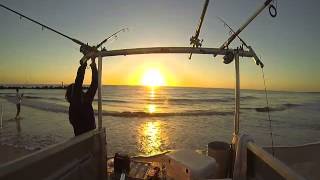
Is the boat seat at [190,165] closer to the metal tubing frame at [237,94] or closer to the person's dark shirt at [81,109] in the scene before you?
the metal tubing frame at [237,94]

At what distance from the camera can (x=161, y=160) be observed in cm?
695

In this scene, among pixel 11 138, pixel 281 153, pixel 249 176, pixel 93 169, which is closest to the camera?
pixel 249 176

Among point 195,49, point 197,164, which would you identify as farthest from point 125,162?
point 195,49

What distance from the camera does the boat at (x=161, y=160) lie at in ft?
9.28

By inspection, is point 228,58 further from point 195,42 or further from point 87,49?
point 87,49

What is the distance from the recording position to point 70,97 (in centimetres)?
539

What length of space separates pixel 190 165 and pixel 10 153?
1028 centimetres

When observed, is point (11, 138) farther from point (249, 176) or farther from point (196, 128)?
point (249, 176)

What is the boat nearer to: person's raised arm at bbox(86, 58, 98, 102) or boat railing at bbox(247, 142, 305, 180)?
boat railing at bbox(247, 142, 305, 180)

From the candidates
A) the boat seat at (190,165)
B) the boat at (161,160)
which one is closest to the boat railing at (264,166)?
the boat at (161,160)

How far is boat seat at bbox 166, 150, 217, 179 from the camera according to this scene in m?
4.62

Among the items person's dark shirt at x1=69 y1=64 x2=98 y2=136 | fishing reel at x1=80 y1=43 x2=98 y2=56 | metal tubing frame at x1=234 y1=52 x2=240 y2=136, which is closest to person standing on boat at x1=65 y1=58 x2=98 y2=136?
person's dark shirt at x1=69 y1=64 x2=98 y2=136

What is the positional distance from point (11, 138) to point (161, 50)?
14015 mm

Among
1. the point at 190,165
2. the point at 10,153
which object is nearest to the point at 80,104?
the point at 190,165
